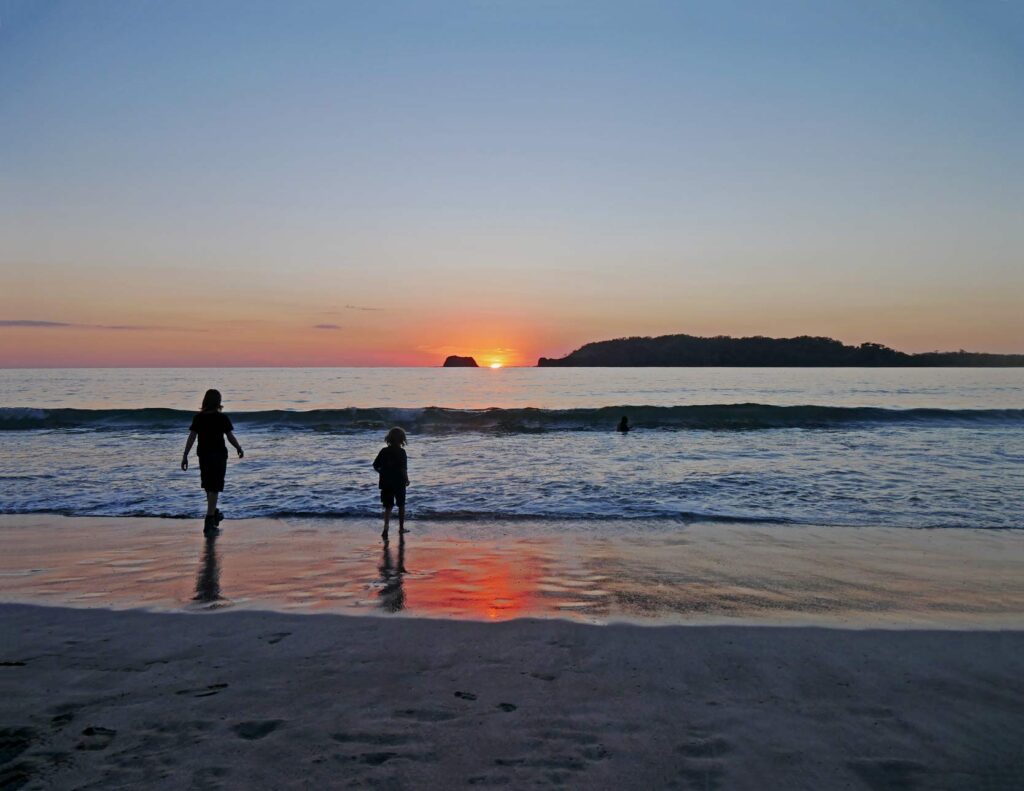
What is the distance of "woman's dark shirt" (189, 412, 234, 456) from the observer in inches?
418

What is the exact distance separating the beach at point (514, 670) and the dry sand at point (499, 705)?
0.02 m

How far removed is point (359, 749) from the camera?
3590mm

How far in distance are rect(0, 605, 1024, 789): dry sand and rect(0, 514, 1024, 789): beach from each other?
0.06 feet

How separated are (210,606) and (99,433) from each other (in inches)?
992

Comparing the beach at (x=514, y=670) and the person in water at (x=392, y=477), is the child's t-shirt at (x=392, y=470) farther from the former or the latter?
the beach at (x=514, y=670)

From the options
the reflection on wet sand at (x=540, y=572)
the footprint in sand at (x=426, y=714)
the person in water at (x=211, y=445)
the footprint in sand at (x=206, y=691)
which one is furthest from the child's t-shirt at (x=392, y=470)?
the footprint in sand at (x=426, y=714)

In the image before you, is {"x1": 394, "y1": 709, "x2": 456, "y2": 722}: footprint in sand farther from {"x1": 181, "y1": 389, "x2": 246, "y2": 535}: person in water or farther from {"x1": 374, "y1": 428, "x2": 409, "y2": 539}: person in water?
{"x1": 181, "y1": 389, "x2": 246, "y2": 535}: person in water

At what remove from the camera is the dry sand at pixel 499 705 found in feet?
11.2

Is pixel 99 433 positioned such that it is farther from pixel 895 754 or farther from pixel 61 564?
pixel 895 754

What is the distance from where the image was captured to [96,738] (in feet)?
12.1

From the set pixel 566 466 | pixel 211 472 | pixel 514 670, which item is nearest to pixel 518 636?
pixel 514 670

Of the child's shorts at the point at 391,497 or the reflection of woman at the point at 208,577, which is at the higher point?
the child's shorts at the point at 391,497

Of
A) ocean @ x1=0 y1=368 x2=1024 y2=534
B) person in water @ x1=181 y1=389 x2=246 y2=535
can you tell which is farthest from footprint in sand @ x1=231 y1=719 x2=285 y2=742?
person in water @ x1=181 y1=389 x2=246 y2=535

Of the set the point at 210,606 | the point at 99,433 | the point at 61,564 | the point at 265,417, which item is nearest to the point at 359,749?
the point at 210,606
